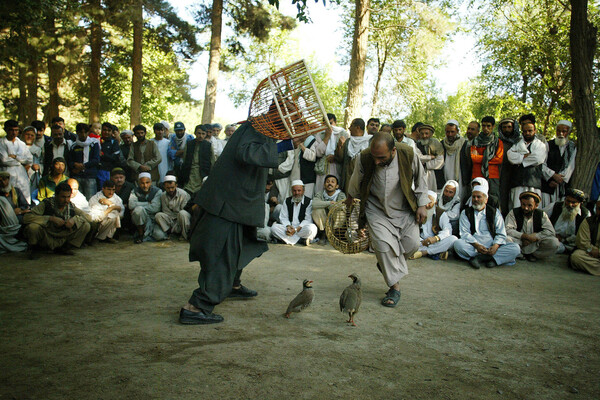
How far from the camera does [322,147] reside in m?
8.92

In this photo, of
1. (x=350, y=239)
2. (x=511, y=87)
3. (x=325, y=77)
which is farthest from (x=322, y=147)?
(x=325, y=77)

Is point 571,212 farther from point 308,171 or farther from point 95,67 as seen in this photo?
point 95,67

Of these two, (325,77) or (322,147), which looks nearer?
(322,147)

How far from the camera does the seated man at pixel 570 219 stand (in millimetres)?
7605

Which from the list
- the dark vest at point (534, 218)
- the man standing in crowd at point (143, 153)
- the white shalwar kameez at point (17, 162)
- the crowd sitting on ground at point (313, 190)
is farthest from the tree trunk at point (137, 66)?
the dark vest at point (534, 218)

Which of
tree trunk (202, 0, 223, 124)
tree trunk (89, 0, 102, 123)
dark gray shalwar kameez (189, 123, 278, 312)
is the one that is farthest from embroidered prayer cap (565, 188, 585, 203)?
tree trunk (89, 0, 102, 123)

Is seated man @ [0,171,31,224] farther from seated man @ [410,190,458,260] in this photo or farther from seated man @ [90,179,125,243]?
seated man @ [410,190,458,260]

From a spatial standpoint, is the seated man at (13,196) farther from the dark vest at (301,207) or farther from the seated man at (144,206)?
the dark vest at (301,207)

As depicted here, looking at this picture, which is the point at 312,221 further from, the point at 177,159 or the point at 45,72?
the point at 45,72

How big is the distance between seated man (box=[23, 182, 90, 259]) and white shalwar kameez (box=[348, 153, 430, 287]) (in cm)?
466

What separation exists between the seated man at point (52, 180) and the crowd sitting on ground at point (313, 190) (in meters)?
0.02

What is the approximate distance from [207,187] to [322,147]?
504cm

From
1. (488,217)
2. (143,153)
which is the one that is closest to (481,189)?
(488,217)

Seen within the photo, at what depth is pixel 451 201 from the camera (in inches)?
315
